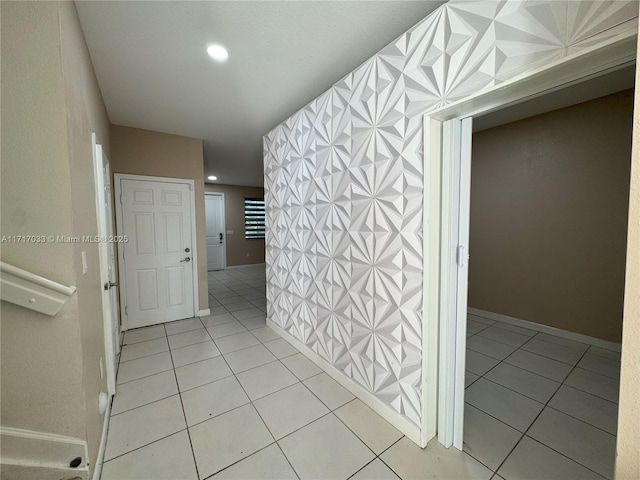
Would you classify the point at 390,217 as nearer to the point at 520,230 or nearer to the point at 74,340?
the point at 74,340

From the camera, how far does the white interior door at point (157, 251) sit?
3.28 meters

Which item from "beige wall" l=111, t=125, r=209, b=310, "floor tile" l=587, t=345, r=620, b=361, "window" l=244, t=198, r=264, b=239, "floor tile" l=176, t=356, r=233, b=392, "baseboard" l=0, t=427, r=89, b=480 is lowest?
"floor tile" l=176, t=356, r=233, b=392

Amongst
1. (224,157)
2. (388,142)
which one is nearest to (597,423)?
(388,142)

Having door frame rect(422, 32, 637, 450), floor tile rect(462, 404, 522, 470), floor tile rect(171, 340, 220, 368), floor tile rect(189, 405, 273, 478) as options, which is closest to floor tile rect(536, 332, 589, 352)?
floor tile rect(462, 404, 522, 470)

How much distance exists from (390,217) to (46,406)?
2.01 metres

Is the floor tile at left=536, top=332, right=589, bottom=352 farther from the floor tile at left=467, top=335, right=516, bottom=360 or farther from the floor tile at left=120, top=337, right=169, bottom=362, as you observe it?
the floor tile at left=120, top=337, right=169, bottom=362

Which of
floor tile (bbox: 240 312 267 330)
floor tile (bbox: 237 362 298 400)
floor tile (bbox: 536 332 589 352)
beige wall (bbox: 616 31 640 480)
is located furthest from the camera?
floor tile (bbox: 240 312 267 330)

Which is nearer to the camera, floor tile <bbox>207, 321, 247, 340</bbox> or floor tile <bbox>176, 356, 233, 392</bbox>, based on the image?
floor tile <bbox>176, 356, 233, 392</bbox>

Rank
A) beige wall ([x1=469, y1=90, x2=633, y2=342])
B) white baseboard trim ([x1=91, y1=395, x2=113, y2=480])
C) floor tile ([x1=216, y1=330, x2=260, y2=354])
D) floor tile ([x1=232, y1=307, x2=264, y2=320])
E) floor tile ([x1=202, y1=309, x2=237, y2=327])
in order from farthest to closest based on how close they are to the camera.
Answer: floor tile ([x1=232, y1=307, x2=264, y2=320]) < floor tile ([x1=202, y1=309, x2=237, y2=327]) < floor tile ([x1=216, y1=330, x2=260, y2=354]) < beige wall ([x1=469, y1=90, x2=633, y2=342]) < white baseboard trim ([x1=91, y1=395, x2=113, y2=480])

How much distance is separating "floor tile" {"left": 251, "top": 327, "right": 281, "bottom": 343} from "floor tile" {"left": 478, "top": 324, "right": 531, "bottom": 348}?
252 cm

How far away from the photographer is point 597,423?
1651mm

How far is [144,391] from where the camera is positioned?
2061 mm

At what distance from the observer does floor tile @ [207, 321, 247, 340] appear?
3.14 m

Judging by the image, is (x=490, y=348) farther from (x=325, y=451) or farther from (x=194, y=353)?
(x=194, y=353)
